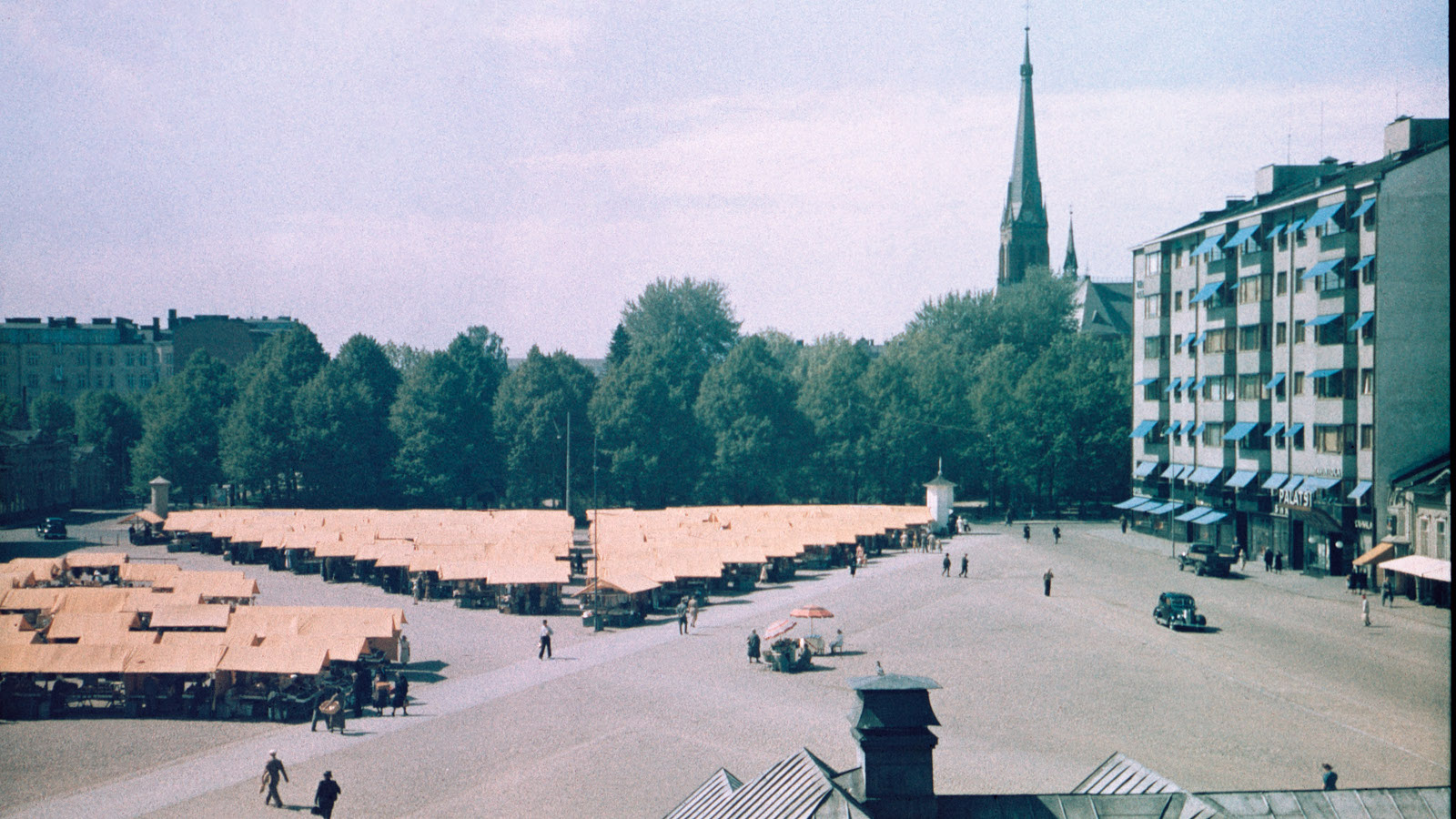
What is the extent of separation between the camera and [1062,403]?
3455 inches

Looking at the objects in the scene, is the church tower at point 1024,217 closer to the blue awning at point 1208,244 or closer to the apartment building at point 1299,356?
the apartment building at point 1299,356

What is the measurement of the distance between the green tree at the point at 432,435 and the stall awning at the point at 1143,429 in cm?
4725

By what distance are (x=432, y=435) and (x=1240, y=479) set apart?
2138 inches

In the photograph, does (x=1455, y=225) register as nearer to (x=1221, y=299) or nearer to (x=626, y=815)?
(x=626, y=815)

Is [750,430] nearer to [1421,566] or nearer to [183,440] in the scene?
[183,440]

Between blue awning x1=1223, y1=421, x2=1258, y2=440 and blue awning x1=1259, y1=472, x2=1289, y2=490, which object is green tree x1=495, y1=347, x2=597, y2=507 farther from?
blue awning x1=1259, y1=472, x2=1289, y2=490

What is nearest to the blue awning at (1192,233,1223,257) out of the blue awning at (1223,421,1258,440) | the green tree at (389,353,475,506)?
the blue awning at (1223,421,1258,440)

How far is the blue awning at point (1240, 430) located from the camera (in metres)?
60.0

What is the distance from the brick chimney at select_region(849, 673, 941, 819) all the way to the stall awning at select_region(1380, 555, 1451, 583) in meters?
36.8

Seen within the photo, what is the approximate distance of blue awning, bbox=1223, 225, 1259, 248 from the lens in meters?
59.6

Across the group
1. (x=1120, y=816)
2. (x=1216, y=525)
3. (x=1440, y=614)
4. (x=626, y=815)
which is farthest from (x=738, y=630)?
(x=1216, y=525)

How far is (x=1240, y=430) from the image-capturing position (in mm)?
60750

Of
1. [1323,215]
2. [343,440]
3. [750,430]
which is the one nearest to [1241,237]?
[1323,215]

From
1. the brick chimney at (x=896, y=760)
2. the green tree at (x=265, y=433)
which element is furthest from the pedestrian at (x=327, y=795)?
the green tree at (x=265, y=433)
